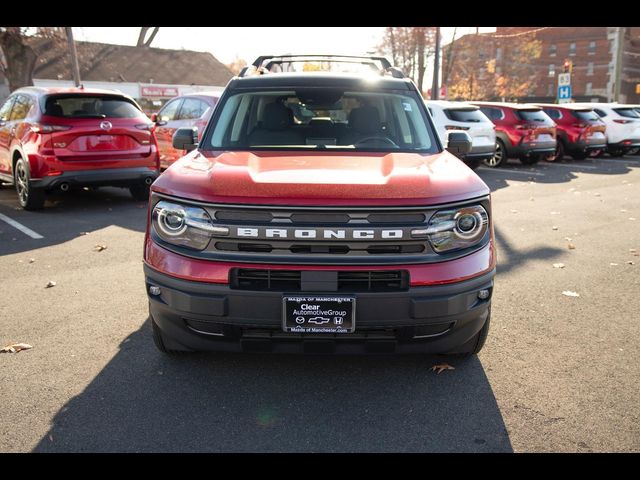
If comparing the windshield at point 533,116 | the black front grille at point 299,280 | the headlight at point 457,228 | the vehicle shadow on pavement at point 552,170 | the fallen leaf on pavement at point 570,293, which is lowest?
the vehicle shadow on pavement at point 552,170

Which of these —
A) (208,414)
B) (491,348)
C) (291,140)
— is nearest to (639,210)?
(491,348)

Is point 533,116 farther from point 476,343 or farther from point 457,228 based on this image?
point 457,228

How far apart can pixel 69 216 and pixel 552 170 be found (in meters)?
11.6

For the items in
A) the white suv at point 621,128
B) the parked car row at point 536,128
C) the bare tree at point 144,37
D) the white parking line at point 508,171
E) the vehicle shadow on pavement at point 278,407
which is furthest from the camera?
the bare tree at point 144,37

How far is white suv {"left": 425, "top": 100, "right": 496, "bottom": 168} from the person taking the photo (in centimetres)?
1334

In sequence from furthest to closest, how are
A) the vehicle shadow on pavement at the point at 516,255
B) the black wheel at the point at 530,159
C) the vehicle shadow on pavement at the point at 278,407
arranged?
the black wheel at the point at 530,159 < the vehicle shadow on pavement at the point at 516,255 < the vehicle shadow on pavement at the point at 278,407

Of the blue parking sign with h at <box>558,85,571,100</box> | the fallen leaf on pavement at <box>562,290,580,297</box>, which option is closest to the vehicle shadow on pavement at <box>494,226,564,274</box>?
the fallen leaf on pavement at <box>562,290,580,297</box>

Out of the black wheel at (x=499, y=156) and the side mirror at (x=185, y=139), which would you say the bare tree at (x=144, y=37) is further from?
the side mirror at (x=185, y=139)

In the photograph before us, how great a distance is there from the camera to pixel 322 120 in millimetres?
4227

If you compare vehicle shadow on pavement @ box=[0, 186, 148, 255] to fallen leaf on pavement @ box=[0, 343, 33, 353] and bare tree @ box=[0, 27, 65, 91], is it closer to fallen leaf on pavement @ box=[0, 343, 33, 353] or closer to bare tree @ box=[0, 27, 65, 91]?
fallen leaf on pavement @ box=[0, 343, 33, 353]

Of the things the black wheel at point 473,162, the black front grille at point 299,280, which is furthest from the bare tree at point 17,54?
the black front grille at point 299,280

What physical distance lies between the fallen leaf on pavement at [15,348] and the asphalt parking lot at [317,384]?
69 millimetres

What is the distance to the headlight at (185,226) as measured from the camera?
288cm

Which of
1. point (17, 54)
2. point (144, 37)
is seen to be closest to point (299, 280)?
point (17, 54)
